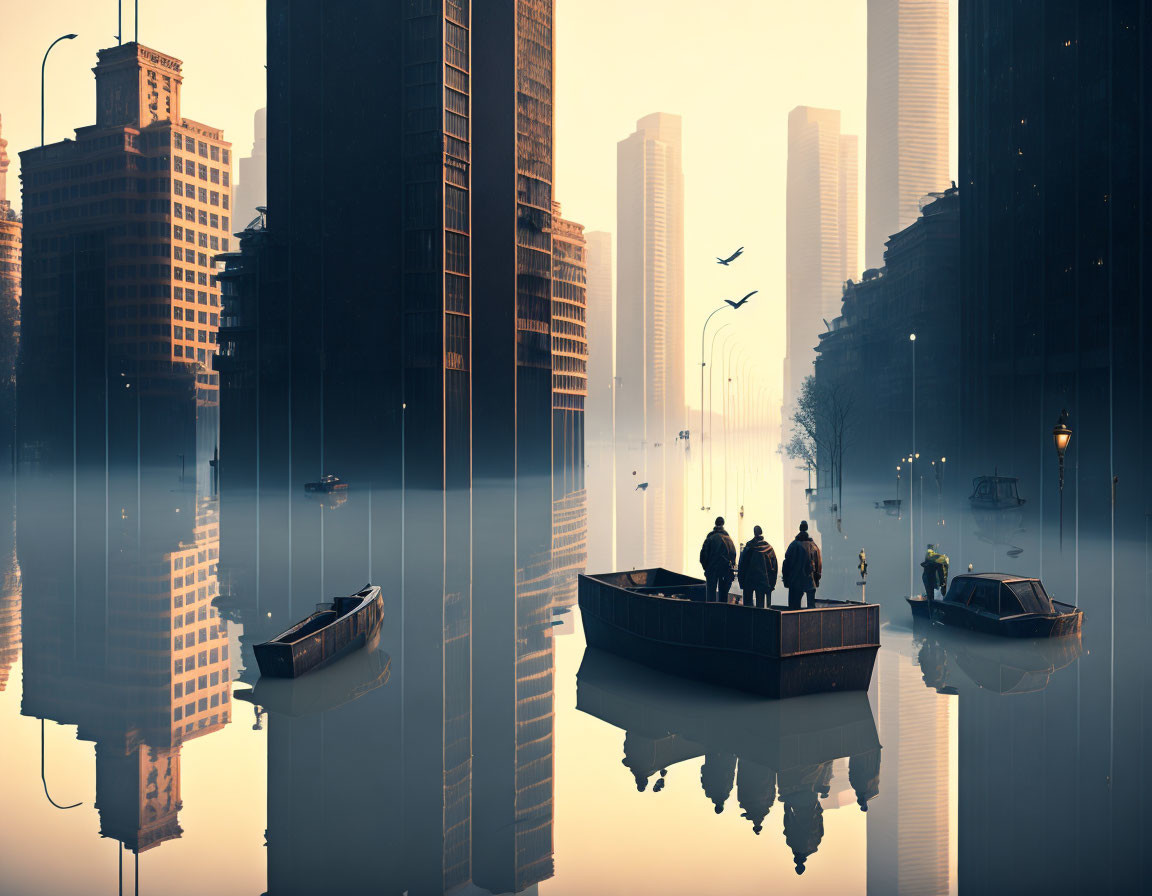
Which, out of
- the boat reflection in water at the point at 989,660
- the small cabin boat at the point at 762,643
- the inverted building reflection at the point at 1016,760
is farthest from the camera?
the boat reflection in water at the point at 989,660

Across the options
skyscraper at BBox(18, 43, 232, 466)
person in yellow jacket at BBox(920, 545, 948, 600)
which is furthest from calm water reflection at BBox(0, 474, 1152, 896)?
skyscraper at BBox(18, 43, 232, 466)

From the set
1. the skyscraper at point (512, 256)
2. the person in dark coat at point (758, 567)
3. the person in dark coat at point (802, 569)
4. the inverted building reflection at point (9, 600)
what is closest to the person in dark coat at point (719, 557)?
the person in dark coat at point (758, 567)

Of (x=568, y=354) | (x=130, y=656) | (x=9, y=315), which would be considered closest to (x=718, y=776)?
(x=130, y=656)

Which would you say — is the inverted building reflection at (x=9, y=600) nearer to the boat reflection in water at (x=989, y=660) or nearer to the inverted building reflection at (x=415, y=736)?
the inverted building reflection at (x=415, y=736)

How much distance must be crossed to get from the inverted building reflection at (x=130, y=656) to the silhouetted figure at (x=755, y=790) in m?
7.59

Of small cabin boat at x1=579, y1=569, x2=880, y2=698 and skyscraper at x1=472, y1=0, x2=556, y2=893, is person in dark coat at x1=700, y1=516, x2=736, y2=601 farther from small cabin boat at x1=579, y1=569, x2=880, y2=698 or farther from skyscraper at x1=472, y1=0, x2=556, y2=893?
skyscraper at x1=472, y1=0, x2=556, y2=893

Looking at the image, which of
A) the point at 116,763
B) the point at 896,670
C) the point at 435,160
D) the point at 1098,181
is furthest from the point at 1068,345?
the point at 116,763

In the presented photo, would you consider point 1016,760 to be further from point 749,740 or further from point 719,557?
point 719,557

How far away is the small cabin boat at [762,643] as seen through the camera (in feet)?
58.0

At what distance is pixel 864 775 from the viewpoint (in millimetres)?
14367

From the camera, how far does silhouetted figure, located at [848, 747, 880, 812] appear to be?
44.5 ft

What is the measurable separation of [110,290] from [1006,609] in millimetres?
138682

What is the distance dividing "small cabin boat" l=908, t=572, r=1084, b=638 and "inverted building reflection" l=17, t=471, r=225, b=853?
17.4 meters

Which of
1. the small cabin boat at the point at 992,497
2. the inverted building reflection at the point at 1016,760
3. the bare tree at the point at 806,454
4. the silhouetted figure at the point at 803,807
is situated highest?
the bare tree at the point at 806,454
